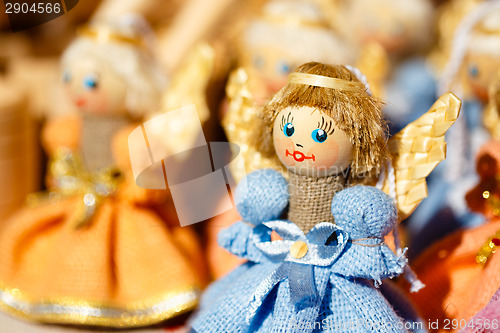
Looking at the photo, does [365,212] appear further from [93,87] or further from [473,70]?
[93,87]

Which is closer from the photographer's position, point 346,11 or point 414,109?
point 414,109

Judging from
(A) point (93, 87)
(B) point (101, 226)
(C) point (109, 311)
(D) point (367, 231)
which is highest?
(A) point (93, 87)

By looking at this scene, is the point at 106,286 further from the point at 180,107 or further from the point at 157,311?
the point at 180,107

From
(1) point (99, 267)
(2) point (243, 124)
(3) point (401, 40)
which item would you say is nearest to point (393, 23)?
(3) point (401, 40)

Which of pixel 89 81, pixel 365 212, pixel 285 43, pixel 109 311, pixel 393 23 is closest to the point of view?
pixel 365 212

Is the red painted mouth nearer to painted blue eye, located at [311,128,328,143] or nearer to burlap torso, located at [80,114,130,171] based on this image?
→ painted blue eye, located at [311,128,328,143]

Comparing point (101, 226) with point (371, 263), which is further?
point (101, 226)

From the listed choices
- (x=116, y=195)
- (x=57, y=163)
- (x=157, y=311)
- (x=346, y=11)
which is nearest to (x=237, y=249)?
(x=157, y=311)
